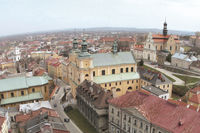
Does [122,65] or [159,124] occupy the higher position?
[122,65]

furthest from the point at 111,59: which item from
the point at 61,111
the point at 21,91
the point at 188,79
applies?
the point at 188,79

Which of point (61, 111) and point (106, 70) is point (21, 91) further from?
point (106, 70)

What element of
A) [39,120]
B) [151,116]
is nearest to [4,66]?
[39,120]

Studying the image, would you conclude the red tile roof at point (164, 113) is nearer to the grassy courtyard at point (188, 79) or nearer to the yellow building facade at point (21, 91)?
the yellow building facade at point (21, 91)

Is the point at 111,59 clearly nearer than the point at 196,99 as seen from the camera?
No

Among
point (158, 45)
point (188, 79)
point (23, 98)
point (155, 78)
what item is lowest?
point (23, 98)

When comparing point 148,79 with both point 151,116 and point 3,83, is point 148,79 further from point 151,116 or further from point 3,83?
point 3,83
